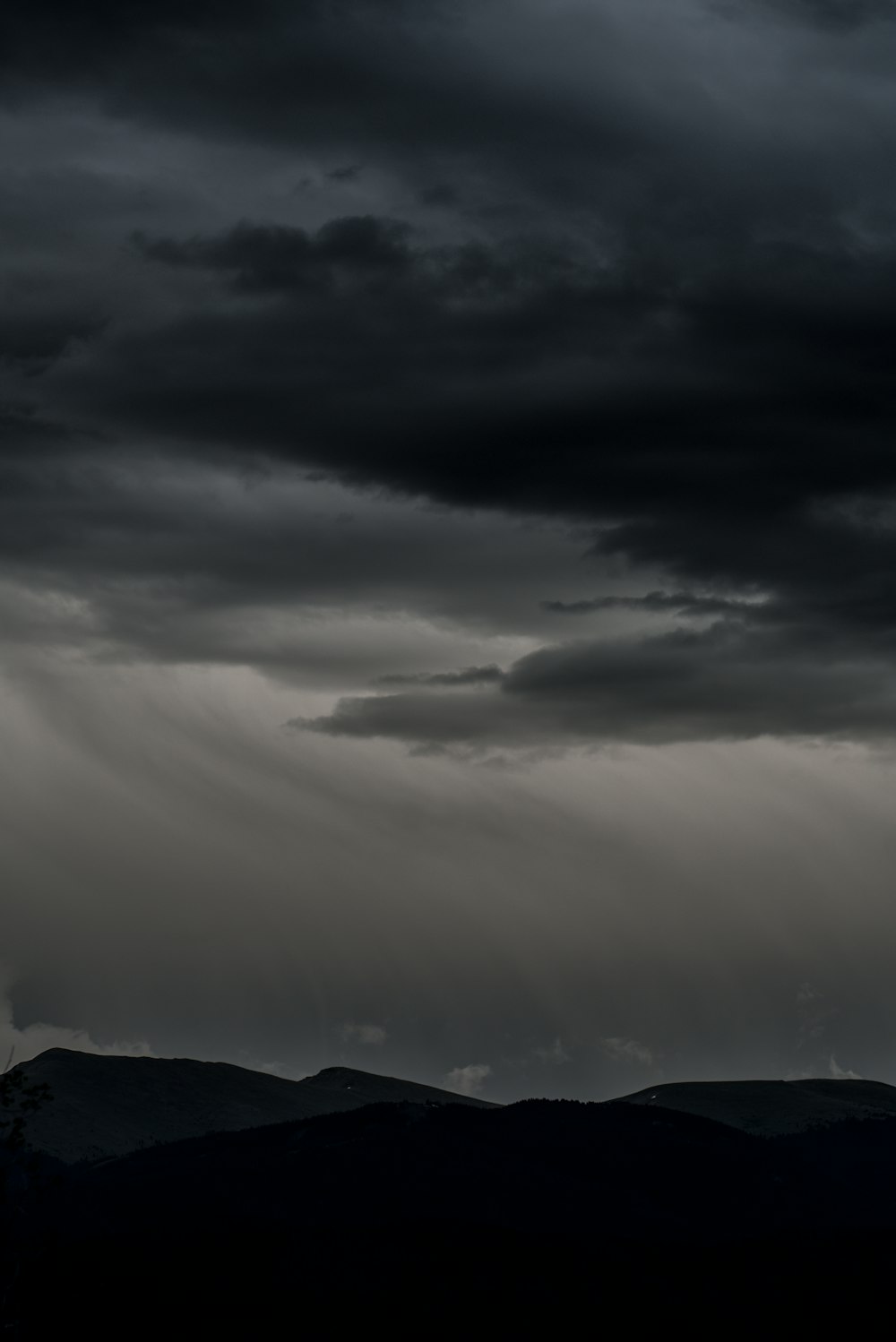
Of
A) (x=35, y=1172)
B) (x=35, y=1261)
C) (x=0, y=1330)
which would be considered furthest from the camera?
(x=0, y=1330)

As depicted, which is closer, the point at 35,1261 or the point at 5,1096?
the point at 5,1096

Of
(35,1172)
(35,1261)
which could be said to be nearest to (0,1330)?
(35,1261)

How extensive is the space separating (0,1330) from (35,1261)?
46.4 feet

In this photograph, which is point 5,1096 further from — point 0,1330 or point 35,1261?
point 0,1330

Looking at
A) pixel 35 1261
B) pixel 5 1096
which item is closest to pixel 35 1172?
pixel 5 1096

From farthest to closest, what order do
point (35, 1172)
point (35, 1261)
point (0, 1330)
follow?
point (0, 1330) < point (35, 1261) < point (35, 1172)

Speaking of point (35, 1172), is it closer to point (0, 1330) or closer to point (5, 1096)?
point (5, 1096)

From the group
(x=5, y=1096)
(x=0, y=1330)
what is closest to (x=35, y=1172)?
(x=5, y=1096)

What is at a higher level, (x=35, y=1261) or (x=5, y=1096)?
(x=5, y=1096)

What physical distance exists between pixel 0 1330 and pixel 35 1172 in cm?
2280

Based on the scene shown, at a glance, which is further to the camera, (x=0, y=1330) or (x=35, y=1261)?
(x=0, y=1330)

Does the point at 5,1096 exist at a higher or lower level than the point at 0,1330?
higher

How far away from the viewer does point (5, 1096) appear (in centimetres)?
7275

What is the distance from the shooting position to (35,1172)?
237ft
